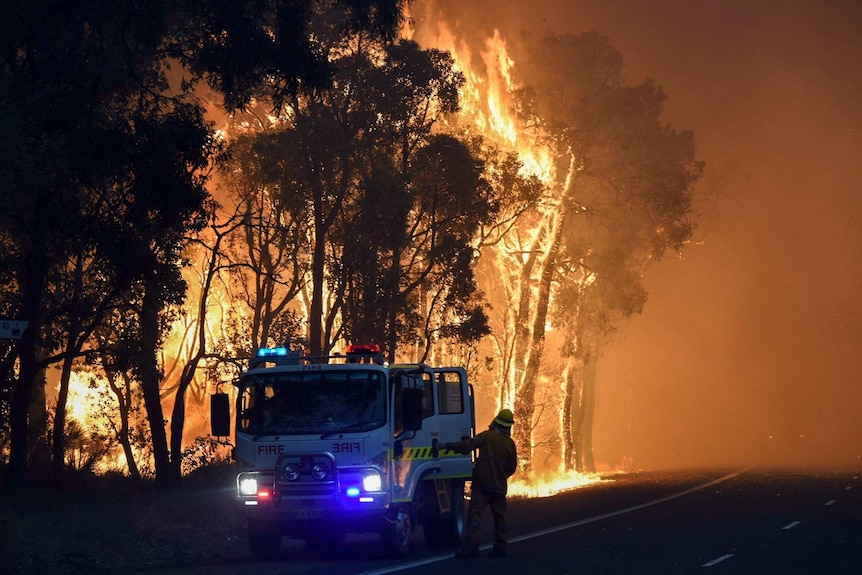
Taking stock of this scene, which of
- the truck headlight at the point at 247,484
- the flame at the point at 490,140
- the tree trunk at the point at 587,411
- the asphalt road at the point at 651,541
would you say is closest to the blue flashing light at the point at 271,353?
the truck headlight at the point at 247,484

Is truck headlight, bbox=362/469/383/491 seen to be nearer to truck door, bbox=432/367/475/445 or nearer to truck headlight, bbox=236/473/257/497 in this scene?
truck headlight, bbox=236/473/257/497

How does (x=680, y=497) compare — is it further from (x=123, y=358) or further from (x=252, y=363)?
(x=252, y=363)

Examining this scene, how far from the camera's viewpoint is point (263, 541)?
19.0 meters

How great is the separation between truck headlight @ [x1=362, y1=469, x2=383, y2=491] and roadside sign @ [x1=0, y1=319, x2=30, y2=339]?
5078 millimetres

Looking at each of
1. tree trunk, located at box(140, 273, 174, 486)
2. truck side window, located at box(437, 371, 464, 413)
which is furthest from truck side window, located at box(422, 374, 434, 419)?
tree trunk, located at box(140, 273, 174, 486)

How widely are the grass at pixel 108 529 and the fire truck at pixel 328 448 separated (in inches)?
77.7

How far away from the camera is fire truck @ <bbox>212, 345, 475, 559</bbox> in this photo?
59.1 feet

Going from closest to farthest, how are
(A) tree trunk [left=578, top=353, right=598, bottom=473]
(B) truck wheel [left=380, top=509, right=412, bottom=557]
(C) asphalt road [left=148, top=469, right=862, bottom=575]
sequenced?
(C) asphalt road [left=148, top=469, right=862, bottom=575], (B) truck wheel [left=380, top=509, right=412, bottom=557], (A) tree trunk [left=578, top=353, right=598, bottom=473]

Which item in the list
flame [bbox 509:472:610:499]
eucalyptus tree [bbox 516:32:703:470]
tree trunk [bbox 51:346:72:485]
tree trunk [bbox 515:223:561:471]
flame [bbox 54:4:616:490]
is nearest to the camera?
tree trunk [bbox 51:346:72:485]

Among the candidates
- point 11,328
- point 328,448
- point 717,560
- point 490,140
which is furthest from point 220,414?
point 490,140

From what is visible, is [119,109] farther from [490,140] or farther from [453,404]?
[490,140]

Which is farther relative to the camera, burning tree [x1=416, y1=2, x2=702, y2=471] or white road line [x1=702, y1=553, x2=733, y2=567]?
burning tree [x1=416, y1=2, x2=702, y2=471]

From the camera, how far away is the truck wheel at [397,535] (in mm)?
18483

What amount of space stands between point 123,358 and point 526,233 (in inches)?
1306
